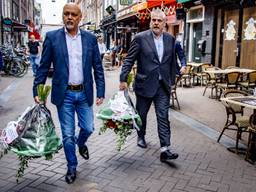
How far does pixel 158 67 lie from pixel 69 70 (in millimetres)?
1258

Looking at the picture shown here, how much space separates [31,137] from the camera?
3814 mm

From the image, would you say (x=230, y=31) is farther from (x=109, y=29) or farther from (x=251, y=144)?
(x=109, y=29)

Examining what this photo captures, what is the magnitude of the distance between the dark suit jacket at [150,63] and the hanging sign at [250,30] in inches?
309

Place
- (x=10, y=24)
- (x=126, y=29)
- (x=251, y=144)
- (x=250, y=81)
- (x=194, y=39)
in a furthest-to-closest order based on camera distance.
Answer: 1. (x=10, y=24)
2. (x=126, y=29)
3. (x=194, y=39)
4. (x=250, y=81)
5. (x=251, y=144)

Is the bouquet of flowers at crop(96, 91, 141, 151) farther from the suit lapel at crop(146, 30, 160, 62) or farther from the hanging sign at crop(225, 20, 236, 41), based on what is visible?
the hanging sign at crop(225, 20, 236, 41)

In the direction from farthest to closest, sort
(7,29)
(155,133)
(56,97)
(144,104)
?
1. (7,29)
2. (155,133)
3. (144,104)
4. (56,97)

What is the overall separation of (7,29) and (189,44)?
19693mm

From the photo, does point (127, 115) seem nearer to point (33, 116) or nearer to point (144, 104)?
point (144, 104)

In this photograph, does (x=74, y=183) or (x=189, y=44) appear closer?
Result: (x=74, y=183)

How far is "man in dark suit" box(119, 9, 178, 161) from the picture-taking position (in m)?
4.81

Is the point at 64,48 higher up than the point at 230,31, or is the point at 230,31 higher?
the point at 230,31

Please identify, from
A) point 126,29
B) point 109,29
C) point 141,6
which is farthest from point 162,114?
point 109,29

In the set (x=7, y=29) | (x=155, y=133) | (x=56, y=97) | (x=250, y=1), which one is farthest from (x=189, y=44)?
(x=7, y=29)

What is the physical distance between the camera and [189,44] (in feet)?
56.0
